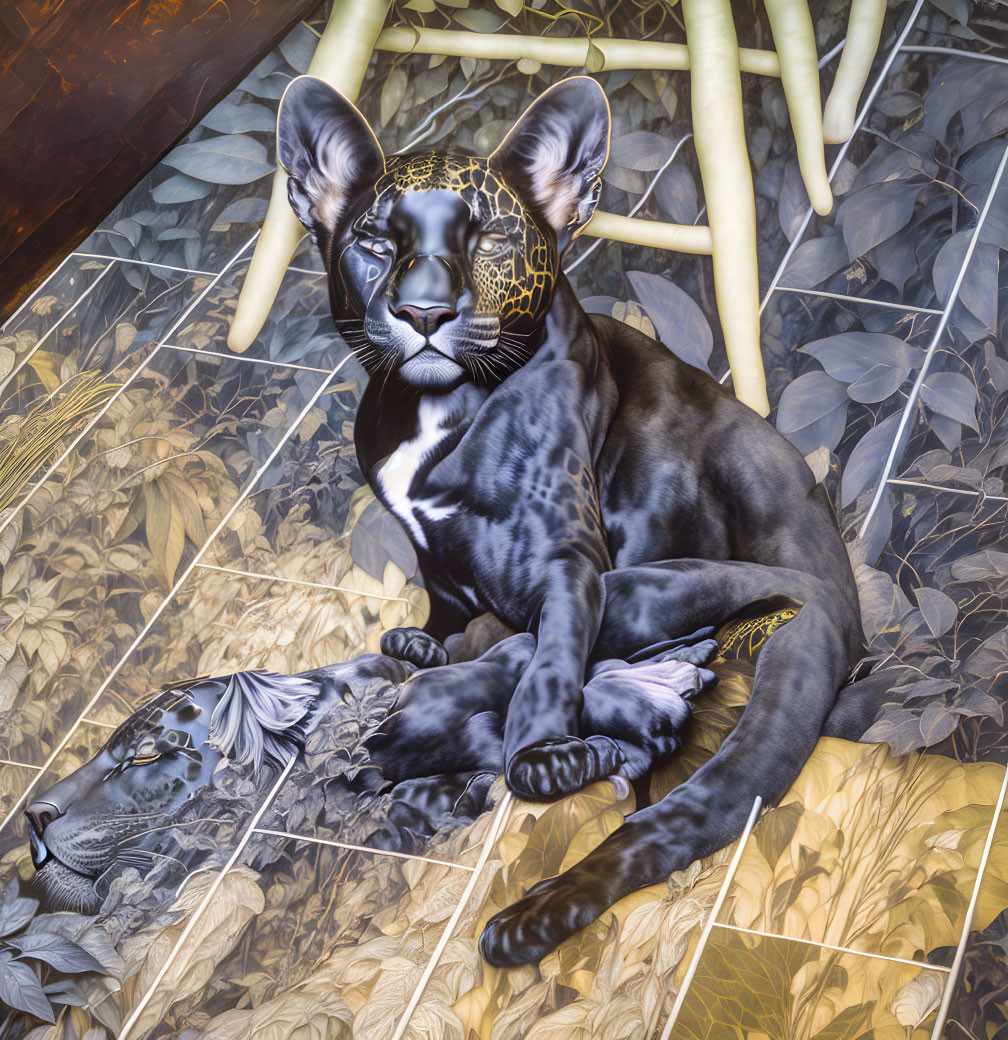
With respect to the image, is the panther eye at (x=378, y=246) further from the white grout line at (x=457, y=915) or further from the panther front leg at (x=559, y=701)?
the white grout line at (x=457, y=915)

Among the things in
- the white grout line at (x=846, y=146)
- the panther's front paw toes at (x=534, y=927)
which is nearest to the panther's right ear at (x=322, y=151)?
the white grout line at (x=846, y=146)

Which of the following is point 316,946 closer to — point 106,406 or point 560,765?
point 560,765

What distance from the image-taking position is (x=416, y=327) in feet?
6.66

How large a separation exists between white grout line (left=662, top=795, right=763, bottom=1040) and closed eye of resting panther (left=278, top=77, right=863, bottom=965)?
4 cm

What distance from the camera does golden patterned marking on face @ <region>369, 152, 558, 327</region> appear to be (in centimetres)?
205

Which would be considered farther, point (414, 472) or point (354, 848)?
point (414, 472)

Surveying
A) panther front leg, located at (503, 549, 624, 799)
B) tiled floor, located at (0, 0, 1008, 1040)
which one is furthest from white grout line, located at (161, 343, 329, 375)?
panther front leg, located at (503, 549, 624, 799)

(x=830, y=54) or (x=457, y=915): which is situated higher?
(x=830, y=54)

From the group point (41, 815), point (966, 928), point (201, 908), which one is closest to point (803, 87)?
point (966, 928)

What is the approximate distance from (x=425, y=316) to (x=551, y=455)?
1.19 ft

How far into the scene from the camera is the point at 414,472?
2102 mm

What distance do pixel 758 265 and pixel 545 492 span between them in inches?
25.8

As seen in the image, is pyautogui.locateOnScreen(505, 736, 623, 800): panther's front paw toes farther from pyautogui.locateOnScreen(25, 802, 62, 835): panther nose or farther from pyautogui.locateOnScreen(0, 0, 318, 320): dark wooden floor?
pyautogui.locateOnScreen(0, 0, 318, 320): dark wooden floor

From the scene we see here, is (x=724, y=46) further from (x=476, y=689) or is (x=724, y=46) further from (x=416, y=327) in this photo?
(x=476, y=689)
